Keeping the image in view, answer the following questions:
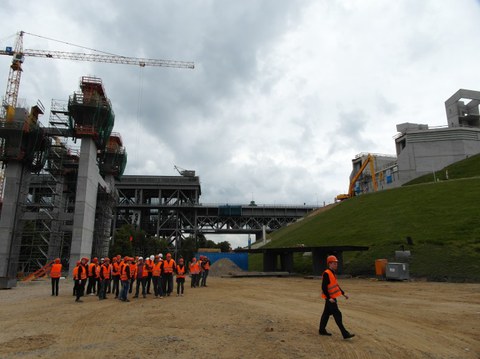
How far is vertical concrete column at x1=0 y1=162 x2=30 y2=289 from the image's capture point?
4931cm

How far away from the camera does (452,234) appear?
3095 centimetres

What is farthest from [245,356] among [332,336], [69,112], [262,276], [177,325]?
[69,112]

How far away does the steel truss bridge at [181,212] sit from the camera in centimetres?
10425

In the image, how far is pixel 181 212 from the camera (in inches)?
4173

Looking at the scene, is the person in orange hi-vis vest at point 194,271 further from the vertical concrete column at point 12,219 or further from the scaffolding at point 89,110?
the vertical concrete column at point 12,219

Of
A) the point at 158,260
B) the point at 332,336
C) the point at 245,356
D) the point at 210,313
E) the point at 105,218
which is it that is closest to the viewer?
the point at 245,356

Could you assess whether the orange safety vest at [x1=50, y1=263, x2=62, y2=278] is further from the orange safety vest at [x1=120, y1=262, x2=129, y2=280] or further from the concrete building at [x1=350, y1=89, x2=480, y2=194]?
the concrete building at [x1=350, y1=89, x2=480, y2=194]

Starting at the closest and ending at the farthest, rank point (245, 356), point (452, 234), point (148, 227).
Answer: point (245, 356)
point (452, 234)
point (148, 227)

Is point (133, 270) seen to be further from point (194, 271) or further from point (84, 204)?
point (84, 204)

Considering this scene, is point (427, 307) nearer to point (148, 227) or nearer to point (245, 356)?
point (245, 356)

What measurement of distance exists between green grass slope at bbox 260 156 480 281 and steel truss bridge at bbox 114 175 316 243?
2152 inches

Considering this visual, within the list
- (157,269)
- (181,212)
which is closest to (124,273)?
(157,269)

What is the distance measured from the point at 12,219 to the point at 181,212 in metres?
57.4

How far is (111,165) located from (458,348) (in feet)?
217
